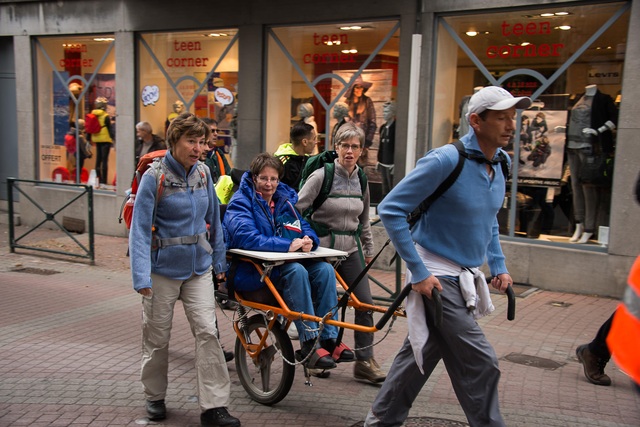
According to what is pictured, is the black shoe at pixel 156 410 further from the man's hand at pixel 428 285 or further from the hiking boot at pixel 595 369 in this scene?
the hiking boot at pixel 595 369

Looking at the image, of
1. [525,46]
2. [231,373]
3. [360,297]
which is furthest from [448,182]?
[525,46]

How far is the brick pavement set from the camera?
500cm

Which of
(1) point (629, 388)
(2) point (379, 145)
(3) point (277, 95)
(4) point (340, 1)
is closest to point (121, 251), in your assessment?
(3) point (277, 95)

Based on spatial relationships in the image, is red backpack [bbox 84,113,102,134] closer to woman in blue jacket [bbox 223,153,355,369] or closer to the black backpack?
woman in blue jacket [bbox 223,153,355,369]

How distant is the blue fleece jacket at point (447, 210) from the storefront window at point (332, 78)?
7.05 m

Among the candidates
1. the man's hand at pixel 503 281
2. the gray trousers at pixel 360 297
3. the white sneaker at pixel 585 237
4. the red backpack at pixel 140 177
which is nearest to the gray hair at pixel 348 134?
the gray trousers at pixel 360 297

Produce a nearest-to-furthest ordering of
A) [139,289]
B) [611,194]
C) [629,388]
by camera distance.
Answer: [139,289], [629,388], [611,194]

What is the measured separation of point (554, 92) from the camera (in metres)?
9.48

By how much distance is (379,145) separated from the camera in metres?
11.0

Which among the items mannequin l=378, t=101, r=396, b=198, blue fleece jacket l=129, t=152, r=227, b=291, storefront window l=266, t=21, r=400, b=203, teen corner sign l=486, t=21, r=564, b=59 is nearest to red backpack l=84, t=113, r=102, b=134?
storefront window l=266, t=21, r=400, b=203

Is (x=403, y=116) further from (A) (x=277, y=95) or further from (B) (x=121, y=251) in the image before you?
(B) (x=121, y=251)

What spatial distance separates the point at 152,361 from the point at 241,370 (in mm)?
754

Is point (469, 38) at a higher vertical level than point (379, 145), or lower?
higher

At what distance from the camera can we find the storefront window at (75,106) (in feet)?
46.0
